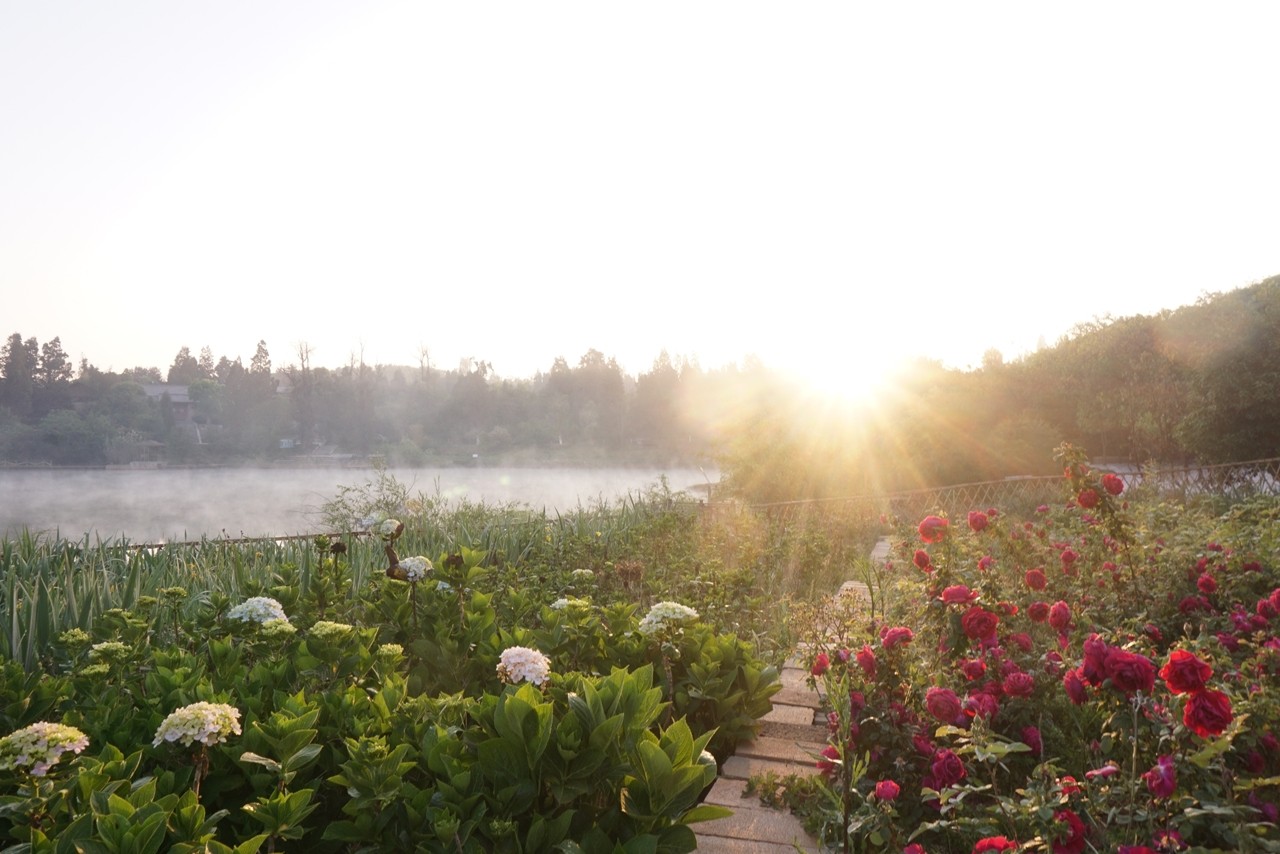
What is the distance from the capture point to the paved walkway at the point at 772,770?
2.34 meters

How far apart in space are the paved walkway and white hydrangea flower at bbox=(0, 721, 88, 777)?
67.6 inches

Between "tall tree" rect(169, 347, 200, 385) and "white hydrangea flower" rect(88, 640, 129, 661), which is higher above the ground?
"tall tree" rect(169, 347, 200, 385)

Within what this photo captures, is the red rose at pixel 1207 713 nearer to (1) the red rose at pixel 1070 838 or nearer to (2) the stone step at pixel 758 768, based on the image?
(1) the red rose at pixel 1070 838

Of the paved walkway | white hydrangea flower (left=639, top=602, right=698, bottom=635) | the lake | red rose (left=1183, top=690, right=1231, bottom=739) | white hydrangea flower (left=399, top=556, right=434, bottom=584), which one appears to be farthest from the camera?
the lake

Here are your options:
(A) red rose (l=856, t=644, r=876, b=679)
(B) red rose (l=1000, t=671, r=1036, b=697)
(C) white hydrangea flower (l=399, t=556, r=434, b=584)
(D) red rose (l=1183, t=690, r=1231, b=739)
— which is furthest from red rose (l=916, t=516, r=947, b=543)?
(C) white hydrangea flower (l=399, t=556, r=434, b=584)

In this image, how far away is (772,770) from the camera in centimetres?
278

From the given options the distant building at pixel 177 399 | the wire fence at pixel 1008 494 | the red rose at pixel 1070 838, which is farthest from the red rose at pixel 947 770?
the distant building at pixel 177 399

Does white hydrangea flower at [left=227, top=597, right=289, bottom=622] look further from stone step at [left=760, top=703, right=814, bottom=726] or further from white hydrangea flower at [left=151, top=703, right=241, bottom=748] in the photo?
stone step at [left=760, top=703, right=814, bottom=726]

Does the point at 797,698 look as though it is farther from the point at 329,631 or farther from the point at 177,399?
the point at 177,399

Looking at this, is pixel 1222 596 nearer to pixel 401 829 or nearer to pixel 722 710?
pixel 722 710

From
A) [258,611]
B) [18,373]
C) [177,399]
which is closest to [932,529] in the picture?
[258,611]

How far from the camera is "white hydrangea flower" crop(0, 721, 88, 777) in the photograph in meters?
1.63

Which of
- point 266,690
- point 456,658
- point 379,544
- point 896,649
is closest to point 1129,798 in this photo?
point 896,649

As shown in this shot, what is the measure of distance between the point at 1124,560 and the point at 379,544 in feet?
18.4
